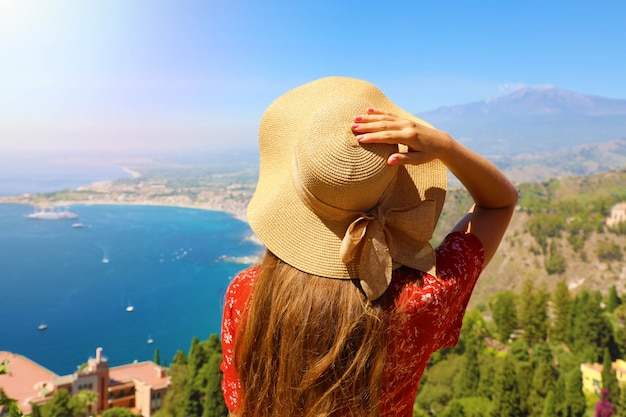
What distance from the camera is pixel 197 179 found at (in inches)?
2849

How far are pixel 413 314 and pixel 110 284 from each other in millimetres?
29292

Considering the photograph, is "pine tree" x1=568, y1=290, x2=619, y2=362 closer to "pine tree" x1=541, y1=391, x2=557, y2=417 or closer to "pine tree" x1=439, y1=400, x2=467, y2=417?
"pine tree" x1=541, y1=391, x2=557, y2=417

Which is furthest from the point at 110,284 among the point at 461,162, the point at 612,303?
the point at 461,162

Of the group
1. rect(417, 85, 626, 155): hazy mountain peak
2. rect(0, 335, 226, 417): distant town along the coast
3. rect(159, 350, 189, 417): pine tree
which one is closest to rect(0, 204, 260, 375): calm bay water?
rect(0, 335, 226, 417): distant town along the coast

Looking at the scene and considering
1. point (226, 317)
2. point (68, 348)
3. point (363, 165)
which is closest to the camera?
point (363, 165)

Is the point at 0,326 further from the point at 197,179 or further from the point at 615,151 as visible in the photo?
the point at 615,151

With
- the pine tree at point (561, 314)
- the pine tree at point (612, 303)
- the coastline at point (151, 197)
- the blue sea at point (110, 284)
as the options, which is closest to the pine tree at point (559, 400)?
the pine tree at point (561, 314)

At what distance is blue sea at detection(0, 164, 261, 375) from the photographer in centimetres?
2009

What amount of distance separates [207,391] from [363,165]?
28.9ft

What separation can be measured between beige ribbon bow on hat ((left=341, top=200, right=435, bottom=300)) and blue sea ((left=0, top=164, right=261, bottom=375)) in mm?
20388

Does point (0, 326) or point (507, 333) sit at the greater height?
point (507, 333)

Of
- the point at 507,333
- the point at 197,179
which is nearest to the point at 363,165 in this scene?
the point at 507,333

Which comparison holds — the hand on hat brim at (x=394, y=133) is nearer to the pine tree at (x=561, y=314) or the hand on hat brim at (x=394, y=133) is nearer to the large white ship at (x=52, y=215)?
the pine tree at (x=561, y=314)

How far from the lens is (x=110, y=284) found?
26734 mm
